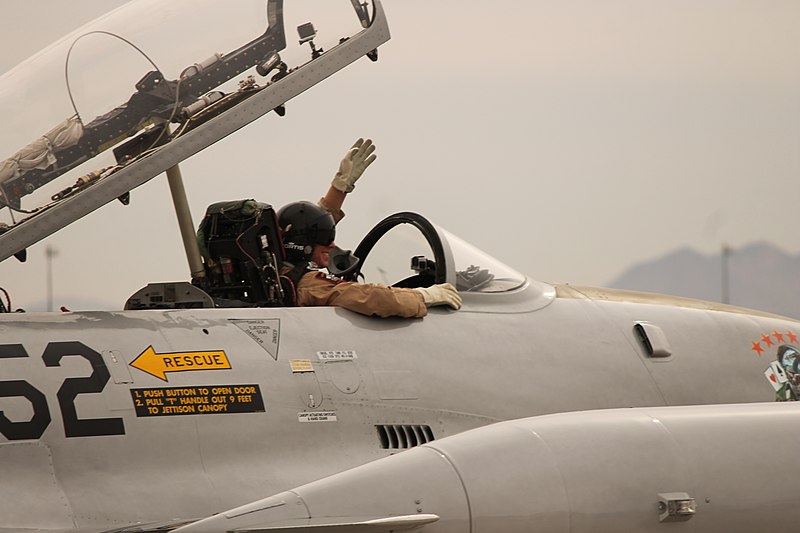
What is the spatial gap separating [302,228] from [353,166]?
0.77 meters

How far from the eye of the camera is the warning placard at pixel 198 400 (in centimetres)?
585

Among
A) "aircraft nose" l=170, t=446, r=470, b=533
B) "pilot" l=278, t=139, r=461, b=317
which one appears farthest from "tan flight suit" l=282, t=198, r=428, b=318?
"aircraft nose" l=170, t=446, r=470, b=533

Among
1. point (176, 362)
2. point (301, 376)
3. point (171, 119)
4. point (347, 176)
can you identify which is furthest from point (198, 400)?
point (347, 176)

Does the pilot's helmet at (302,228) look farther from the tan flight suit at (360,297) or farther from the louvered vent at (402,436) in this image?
the louvered vent at (402,436)

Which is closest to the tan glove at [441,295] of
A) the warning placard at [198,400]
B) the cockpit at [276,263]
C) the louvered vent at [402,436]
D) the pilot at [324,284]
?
the pilot at [324,284]

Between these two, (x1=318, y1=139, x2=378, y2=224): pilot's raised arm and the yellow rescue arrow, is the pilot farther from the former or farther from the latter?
the yellow rescue arrow

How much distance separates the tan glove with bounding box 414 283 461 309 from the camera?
7000mm

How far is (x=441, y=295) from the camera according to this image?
705 cm

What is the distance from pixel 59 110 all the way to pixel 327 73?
63.3 inches

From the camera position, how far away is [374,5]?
7293 mm

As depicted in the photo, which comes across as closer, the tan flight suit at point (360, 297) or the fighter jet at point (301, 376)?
the fighter jet at point (301, 376)

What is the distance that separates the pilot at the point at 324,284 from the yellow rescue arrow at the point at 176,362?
0.93 meters

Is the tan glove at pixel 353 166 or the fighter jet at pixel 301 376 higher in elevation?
the tan glove at pixel 353 166

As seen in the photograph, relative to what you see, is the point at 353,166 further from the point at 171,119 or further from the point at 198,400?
the point at 198,400
